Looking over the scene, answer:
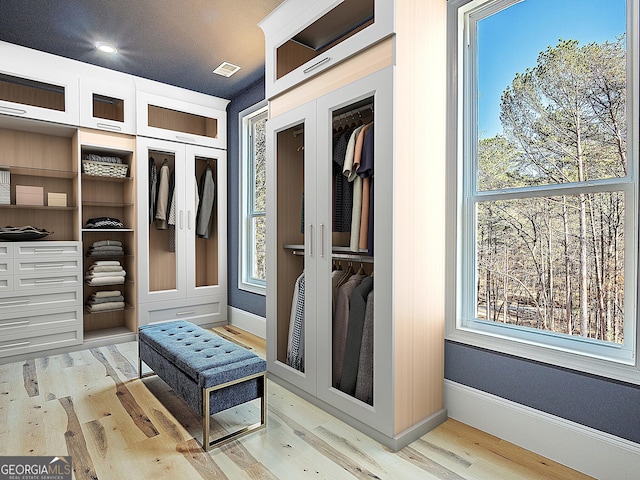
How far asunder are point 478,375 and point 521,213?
946mm

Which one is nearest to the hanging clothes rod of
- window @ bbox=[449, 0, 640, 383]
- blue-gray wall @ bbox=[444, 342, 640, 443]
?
window @ bbox=[449, 0, 640, 383]

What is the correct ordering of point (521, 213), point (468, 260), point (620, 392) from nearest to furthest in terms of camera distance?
point (620, 392)
point (521, 213)
point (468, 260)

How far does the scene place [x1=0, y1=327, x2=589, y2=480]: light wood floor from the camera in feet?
5.91

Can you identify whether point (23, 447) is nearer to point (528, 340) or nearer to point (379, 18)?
point (528, 340)

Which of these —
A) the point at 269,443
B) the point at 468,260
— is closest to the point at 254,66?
the point at 468,260

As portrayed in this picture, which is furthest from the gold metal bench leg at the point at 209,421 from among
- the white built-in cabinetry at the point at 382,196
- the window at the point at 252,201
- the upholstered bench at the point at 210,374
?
the window at the point at 252,201

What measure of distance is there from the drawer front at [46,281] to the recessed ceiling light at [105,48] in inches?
78.4

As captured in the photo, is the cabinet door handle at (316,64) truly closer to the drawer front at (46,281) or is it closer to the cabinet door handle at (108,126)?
the cabinet door handle at (108,126)

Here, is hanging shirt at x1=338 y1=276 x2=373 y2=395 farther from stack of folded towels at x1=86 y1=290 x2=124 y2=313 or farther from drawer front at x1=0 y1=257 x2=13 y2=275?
drawer front at x1=0 y1=257 x2=13 y2=275

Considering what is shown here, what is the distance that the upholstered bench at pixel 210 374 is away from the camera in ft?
6.48

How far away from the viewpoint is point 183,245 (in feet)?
13.5

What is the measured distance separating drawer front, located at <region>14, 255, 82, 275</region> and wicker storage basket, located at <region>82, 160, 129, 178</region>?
83cm

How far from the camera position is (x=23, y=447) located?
196 cm

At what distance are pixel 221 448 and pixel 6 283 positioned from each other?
2527 mm
